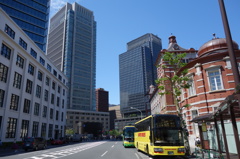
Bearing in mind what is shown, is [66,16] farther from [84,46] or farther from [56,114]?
[56,114]

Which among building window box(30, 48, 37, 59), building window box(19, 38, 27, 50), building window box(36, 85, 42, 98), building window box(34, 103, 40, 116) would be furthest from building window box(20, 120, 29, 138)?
building window box(19, 38, 27, 50)

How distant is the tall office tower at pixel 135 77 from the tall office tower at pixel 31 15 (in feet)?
349

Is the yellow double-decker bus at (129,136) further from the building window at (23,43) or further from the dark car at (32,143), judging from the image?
the building window at (23,43)

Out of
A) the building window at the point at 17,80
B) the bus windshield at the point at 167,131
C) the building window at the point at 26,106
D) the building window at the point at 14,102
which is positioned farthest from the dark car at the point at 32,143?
the bus windshield at the point at 167,131

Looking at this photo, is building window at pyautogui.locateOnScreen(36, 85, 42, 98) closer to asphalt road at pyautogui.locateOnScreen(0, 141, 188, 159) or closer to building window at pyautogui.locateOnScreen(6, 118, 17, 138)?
building window at pyautogui.locateOnScreen(6, 118, 17, 138)

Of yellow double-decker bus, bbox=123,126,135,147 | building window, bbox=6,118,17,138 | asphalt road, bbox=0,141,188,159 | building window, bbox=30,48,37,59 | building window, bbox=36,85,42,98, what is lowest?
asphalt road, bbox=0,141,188,159

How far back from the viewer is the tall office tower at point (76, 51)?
137375mm

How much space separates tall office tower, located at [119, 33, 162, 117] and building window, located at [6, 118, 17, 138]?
441ft

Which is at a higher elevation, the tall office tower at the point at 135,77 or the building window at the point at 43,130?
the tall office tower at the point at 135,77

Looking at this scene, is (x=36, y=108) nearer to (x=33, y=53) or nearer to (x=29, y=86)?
(x=29, y=86)

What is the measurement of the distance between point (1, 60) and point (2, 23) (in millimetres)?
6119

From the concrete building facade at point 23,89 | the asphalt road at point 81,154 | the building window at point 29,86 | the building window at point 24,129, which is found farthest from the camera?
the building window at point 29,86

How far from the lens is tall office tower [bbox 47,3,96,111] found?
137 meters

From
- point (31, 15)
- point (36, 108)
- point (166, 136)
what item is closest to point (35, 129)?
point (36, 108)
